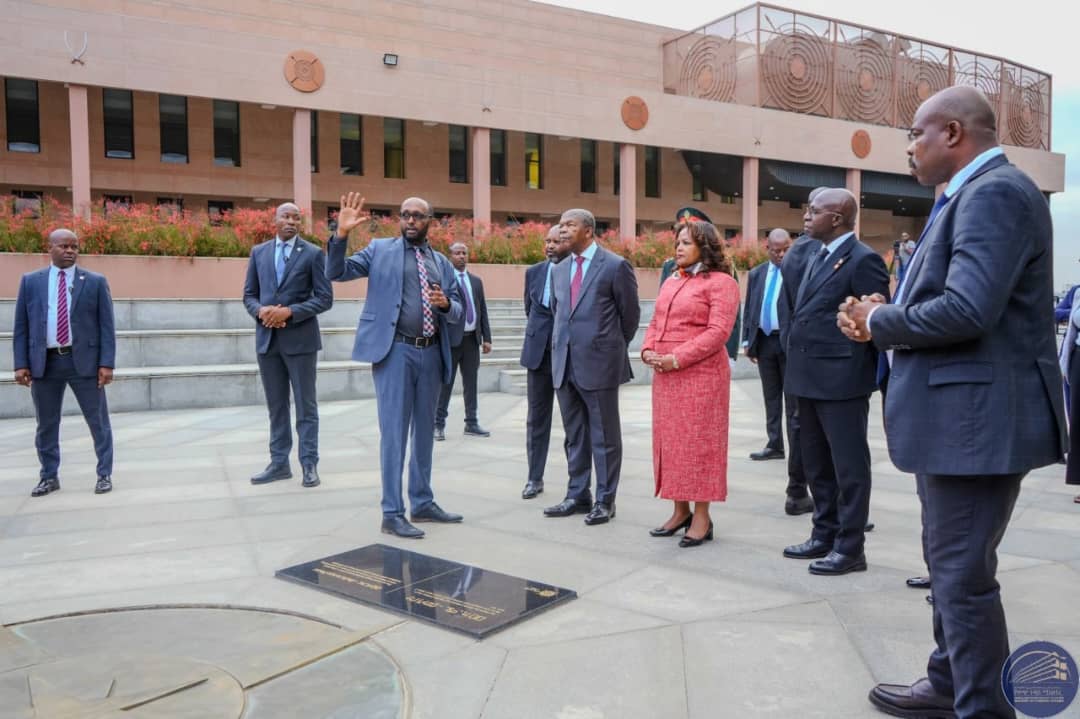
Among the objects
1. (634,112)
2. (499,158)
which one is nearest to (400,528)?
(634,112)

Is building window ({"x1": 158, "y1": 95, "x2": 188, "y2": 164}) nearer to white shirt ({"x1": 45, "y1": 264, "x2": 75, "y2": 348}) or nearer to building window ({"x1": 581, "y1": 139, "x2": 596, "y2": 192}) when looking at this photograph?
building window ({"x1": 581, "y1": 139, "x2": 596, "y2": 192})

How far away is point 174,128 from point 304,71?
6.34 metres

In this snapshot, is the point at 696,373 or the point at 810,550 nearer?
the point at 810,550

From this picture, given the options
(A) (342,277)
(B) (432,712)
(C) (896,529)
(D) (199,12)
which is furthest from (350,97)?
(B) (432,712)

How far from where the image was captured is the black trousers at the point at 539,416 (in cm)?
637

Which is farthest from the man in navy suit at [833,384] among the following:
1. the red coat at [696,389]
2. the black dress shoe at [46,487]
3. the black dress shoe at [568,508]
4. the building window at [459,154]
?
the building window at [459,154]

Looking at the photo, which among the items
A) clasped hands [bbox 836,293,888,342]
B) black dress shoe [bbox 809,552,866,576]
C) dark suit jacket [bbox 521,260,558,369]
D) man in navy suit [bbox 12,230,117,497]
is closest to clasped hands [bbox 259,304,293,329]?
man in navy suit [bbox 12,230,117,497]

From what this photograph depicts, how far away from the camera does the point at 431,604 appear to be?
3904 millimetres

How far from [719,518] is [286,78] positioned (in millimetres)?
17244

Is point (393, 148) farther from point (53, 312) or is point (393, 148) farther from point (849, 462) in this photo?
point (849, 462)

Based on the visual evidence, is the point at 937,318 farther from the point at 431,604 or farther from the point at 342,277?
the point at 342,277

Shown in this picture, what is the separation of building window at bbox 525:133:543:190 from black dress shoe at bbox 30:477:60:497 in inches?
912

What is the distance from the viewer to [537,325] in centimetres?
664

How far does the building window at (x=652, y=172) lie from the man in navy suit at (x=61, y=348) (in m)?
25.2
